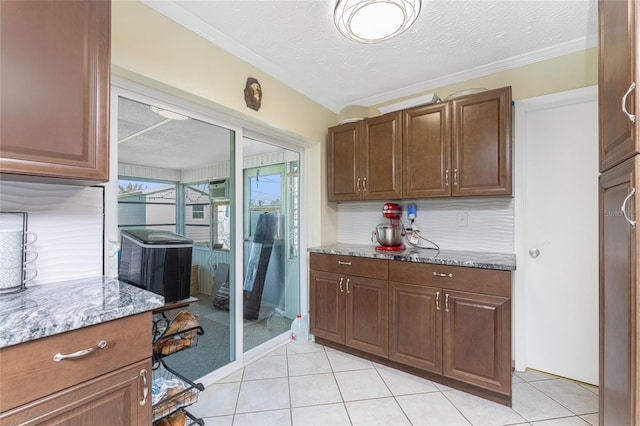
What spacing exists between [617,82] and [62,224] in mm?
2405

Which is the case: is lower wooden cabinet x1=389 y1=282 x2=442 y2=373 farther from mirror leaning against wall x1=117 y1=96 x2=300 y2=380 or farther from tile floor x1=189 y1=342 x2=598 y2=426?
mirror leaning against wall x1=117 y1=96 x2=300 y2=380

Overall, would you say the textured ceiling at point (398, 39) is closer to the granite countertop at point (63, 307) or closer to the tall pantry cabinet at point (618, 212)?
the tall pantry cabinet at point (618, 212)

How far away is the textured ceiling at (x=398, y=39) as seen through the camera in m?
1.60

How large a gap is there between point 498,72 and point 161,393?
3.20 meters

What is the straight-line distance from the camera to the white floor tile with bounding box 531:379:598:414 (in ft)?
5.71

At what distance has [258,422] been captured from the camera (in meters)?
1.61

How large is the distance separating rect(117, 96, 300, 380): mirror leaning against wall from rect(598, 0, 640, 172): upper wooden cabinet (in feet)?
6.86

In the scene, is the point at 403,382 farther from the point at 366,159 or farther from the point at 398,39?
the point at 398,39

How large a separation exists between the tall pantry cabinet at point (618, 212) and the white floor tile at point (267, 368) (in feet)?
6.16

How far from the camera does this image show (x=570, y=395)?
1864 millimetres

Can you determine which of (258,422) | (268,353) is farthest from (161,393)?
(268,353)

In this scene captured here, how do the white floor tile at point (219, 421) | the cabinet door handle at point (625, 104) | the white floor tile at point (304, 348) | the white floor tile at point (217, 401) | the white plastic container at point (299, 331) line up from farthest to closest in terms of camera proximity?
the white plastic container at point (299, 331)
the white floor tile at point (304, 348)
the white floor tile at point (217, 401)
the white floor tile at point (219, 421)
the cabinet door handle at point (625, 104)

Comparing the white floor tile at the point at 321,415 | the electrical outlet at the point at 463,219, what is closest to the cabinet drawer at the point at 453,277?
the electrical outlet at the point at 463,219

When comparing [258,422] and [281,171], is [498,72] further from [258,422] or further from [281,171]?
[258,422]
